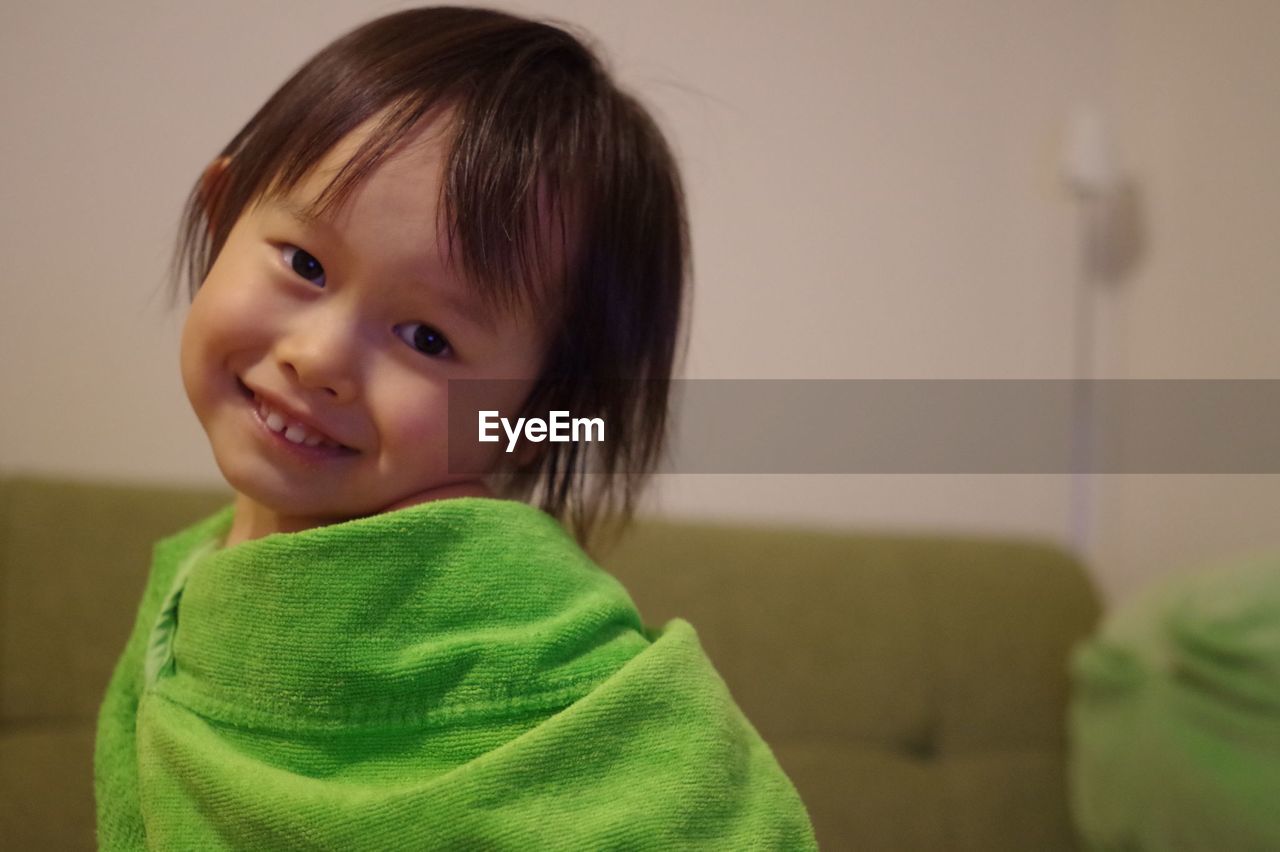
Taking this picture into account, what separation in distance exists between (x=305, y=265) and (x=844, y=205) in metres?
0.98

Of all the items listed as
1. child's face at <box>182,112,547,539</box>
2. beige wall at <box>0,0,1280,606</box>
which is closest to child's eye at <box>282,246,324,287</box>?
child's face at <box>182,112,547,539</box>

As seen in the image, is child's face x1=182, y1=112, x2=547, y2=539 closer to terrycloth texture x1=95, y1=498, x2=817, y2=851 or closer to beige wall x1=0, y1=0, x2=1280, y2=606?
terrycloth texture x1=95, y1=498, x2=817, y2=851

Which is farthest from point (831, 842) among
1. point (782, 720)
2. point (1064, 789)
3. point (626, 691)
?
point (626, 691)

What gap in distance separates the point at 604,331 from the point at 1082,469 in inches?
48.8

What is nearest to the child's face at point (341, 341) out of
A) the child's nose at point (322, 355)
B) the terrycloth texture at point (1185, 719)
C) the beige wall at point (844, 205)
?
the child's nose at point (322, 355)

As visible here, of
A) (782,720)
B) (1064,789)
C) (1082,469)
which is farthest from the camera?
(1082,469)

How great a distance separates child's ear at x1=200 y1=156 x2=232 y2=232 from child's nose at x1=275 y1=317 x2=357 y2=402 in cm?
18

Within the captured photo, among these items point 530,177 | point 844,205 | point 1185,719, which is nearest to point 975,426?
point 844,205

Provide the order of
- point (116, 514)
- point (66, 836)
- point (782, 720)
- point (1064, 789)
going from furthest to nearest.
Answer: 1. point (1064, 789)
2. point (782, 720)
3. point (116, 514)
4. point (66, 836)

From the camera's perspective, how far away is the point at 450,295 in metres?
0.60

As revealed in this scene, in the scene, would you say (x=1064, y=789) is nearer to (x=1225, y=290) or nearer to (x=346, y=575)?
(x=1225, y=290)

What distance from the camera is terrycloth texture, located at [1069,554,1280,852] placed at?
1.13 metres

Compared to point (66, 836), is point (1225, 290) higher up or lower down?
higher up

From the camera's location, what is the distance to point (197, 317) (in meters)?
0.62
